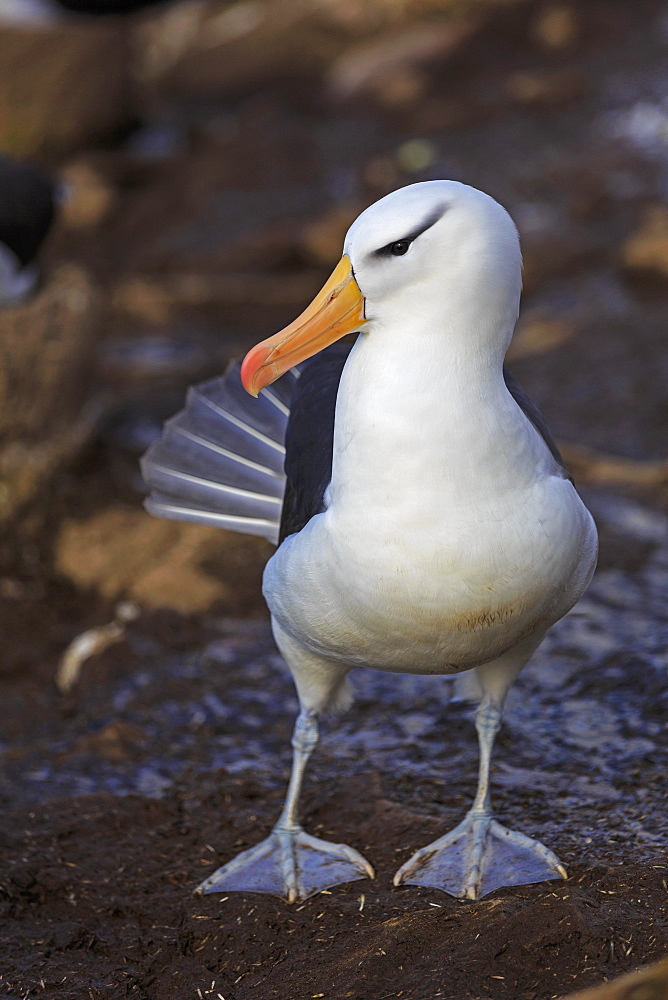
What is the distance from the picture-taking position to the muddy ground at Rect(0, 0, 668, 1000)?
287 cm

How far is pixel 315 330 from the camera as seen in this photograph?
8.55ft

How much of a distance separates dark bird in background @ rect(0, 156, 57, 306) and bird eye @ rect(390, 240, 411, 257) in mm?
5014

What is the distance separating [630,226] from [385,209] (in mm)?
6783

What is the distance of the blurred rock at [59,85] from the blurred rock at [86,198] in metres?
0.65

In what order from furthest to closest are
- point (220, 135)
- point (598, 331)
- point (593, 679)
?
1. point (220, 135)
2. point (598, 331)
3. point (593, 679)

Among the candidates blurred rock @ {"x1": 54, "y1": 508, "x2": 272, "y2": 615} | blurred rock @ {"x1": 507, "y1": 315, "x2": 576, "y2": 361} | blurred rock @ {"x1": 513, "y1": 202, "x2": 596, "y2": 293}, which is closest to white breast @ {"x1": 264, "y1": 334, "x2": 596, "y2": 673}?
blurred rock @ {"x1": 54, "y1": 508, "x2": 272, "y2": 615}

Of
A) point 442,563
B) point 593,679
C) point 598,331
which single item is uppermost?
point 442,563

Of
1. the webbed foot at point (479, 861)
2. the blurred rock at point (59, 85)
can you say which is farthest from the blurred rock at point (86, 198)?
the webbed foot at point (479, 861)

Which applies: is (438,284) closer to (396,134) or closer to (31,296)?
(31,296)

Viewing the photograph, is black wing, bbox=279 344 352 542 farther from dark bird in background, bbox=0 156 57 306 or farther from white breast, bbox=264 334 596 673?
dark bird in background, bbox=0 156 57 306

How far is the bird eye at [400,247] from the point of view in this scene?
2473 millimetres

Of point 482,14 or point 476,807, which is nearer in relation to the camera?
point 476,807

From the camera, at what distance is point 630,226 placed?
8.78 meters

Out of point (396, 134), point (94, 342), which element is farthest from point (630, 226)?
point (94, 342)
